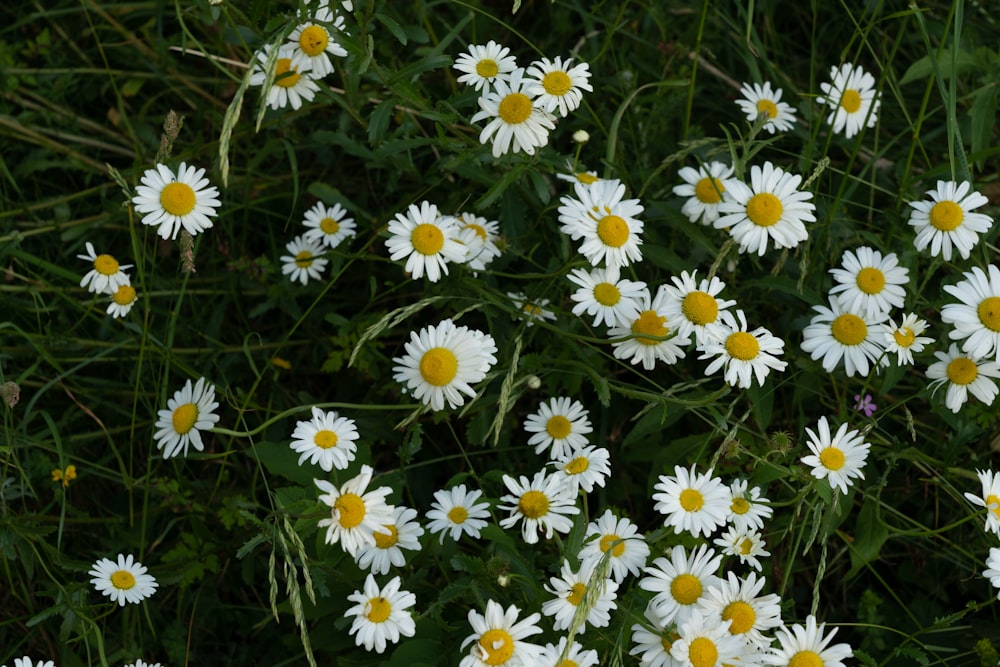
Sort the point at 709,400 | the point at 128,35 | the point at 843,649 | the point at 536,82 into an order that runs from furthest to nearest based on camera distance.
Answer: the point at 128,35 < the point at 536,82 < the point at 709,400 < the point at 843,649

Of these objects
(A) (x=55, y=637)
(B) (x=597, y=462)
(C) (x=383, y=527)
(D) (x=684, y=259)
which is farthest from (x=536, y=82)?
(A) (x=55, y=637)

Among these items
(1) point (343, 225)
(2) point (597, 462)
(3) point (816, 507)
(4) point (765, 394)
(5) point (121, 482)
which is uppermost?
(1) point (343, 225)

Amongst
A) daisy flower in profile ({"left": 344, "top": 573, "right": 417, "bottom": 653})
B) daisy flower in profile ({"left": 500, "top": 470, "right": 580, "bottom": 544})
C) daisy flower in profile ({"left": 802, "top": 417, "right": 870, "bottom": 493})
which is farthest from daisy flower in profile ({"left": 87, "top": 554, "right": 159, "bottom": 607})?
daisy flower in profile ({"left": 802, "top": 417, "right": 870, "bottom": 493})

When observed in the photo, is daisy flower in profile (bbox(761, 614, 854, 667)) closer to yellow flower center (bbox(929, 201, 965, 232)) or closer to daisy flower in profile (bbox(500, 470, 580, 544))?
daisy flower in profile (bbox(500, 470, 580, 544))

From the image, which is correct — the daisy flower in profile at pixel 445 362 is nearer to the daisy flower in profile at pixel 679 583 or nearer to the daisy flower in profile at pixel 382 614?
the daisy flower in profile at pixel 382 614

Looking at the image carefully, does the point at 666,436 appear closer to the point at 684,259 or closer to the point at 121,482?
the point at 684,259
